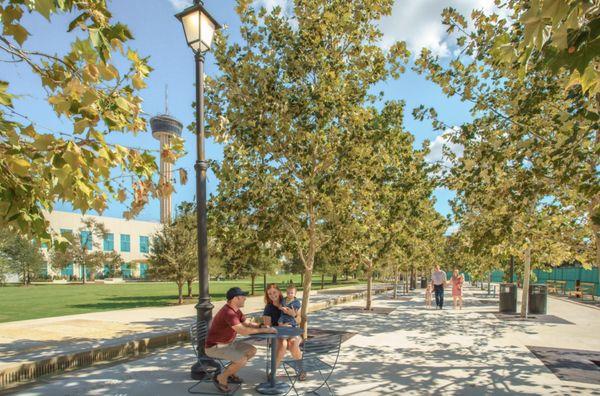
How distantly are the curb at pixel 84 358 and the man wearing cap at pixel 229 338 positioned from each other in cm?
365

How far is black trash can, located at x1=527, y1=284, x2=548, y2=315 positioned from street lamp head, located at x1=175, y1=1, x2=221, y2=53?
15770mm

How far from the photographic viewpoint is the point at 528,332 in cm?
1205

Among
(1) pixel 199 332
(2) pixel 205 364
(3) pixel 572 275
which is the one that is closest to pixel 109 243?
(3) pixel 572 275

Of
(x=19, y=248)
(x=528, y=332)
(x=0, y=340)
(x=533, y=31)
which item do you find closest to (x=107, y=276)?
(x=19, y=248)

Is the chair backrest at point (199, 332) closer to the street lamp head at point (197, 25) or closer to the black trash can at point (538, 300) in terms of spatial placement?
the street lamp head at point (197, 25)

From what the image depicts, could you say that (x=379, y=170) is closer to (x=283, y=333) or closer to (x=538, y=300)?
(x=283, y=333)

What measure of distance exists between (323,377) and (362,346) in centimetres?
299

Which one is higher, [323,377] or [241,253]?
[241,253]

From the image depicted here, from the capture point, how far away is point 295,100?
9047 mm

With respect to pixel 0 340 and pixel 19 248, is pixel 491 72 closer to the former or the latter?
pixel 0 340

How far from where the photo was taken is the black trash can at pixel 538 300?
16.3 metres

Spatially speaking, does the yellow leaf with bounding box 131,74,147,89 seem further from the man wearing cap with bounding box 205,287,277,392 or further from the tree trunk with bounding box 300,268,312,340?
the tree trunk with bounding box 300,268,312,340

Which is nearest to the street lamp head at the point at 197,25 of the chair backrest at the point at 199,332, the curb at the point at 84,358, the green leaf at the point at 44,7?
the green leaf at the point at 44,7

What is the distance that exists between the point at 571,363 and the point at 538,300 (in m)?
9.39
